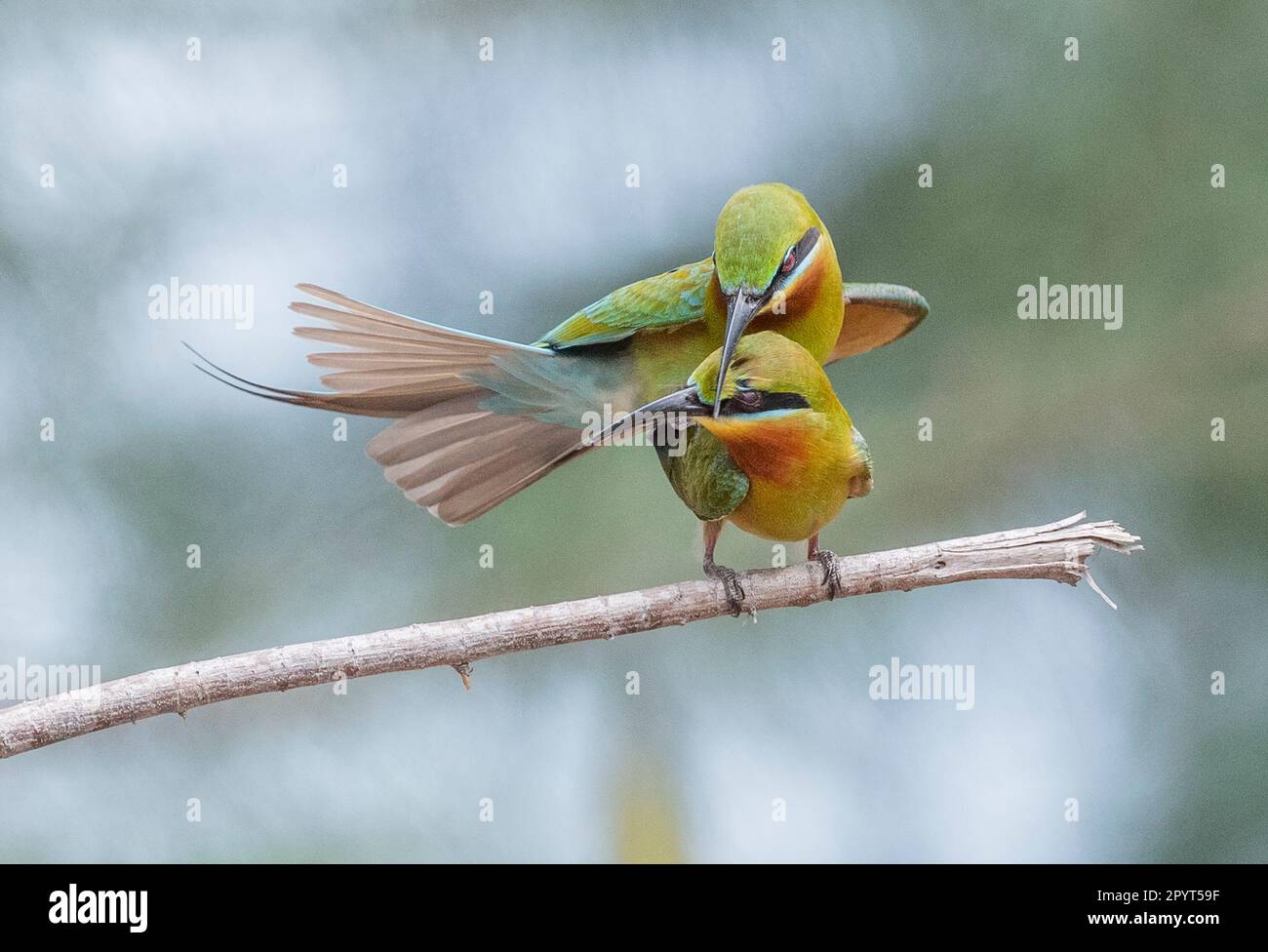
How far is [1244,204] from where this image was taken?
94.4 inches

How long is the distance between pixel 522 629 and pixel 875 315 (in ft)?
2.35

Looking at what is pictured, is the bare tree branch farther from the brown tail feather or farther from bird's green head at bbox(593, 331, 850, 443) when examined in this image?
the brown tail feather

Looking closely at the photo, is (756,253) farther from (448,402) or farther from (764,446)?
(448,402)

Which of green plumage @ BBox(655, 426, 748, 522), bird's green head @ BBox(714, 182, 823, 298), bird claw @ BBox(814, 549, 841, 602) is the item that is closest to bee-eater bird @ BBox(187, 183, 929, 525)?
bird's green head @ BBox(714, 182, 823, 298)

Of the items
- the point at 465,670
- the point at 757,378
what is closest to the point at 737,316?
the point at 757,378

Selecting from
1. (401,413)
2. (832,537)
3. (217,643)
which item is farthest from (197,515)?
(832,537)

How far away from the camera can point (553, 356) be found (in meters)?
1.52

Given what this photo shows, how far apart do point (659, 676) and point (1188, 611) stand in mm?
981

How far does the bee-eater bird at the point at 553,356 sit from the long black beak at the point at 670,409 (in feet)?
0.33

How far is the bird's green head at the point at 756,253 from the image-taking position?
1.21 metres

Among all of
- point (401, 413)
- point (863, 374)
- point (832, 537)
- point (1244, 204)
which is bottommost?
point (832, 537)

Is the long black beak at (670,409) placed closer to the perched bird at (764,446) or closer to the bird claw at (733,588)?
the perched bird at (764,446)

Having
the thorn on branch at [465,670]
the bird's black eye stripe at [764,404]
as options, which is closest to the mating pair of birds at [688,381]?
the bird's black eye stripe at [764,404]

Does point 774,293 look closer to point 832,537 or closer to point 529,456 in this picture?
point 529,456
